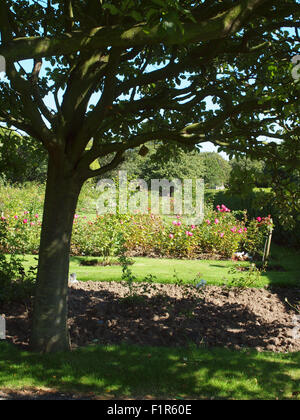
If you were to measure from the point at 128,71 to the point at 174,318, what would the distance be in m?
3.58

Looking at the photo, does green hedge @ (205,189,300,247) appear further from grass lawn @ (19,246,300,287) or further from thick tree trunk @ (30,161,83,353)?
thick tree trunk @ (30,161,83,353)

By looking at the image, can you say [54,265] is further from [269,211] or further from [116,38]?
[269,211]

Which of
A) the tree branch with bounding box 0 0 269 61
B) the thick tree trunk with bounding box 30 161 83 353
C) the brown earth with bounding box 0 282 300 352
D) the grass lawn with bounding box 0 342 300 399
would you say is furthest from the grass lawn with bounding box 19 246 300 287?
the tree branch with bounding box 0 0 269 61

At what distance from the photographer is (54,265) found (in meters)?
4.12

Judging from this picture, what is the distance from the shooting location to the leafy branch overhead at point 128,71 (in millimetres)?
2607

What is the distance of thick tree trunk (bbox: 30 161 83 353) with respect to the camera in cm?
412

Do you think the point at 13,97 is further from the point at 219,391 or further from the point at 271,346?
the point at 271,346

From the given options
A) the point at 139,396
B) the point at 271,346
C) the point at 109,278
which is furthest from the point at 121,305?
the point at 139,396

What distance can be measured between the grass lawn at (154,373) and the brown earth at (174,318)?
54cm

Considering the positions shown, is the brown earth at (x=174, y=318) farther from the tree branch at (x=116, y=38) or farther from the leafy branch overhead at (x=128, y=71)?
the tree branch at (x=116, y=38)

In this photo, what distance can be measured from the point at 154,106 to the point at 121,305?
3.09m

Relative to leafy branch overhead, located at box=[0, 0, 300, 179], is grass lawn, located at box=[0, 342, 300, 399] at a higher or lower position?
lower

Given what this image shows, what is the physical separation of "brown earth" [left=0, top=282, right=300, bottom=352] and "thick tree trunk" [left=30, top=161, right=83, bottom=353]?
0.46m

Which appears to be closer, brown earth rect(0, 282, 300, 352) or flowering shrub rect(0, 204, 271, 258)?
brown earth rect(0, 282, 300, 352)
